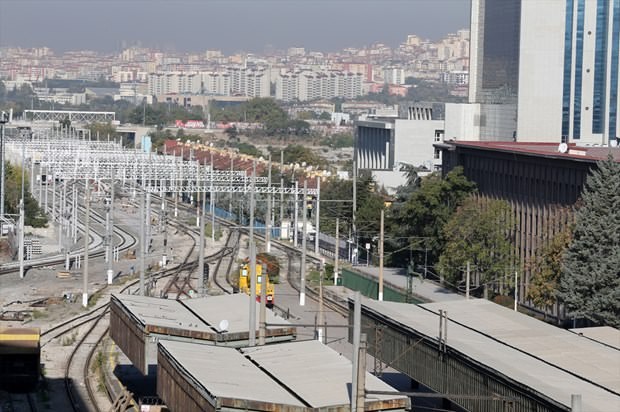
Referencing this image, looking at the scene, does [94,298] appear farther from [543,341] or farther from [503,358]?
[503,358]

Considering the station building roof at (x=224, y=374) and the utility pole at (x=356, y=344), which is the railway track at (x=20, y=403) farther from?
the utility pole at (x=356, y=344)

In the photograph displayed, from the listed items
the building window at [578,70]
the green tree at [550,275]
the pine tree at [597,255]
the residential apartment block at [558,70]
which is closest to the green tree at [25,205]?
the residential apartment block at [558,70]

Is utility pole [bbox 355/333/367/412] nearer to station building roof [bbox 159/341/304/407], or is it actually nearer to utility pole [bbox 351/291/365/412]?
utility pole [bbox 351/291/365/412]

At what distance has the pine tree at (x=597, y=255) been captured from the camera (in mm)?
30281

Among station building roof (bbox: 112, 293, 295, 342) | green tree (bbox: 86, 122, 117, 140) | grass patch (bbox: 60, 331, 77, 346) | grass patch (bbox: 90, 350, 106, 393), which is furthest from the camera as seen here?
green tree (bbox: 86, 122, 117, 140)

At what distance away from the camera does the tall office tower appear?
6216cm

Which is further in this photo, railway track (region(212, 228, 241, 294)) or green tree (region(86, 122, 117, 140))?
green tree (region(86, 122, 117, 140))

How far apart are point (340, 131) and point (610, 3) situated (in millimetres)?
106510

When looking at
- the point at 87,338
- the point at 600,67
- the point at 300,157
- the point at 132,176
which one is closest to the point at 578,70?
the point at 600,67

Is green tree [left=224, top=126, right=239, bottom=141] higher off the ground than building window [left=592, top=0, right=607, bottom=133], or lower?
lower

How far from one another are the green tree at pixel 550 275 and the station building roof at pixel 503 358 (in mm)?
8280

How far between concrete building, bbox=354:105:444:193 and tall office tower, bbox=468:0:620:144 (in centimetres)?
658

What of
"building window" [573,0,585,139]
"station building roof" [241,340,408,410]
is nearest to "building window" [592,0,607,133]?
"building window" [573,0,585,139]

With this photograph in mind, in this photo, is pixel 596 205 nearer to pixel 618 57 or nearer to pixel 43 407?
pixel 43 407
